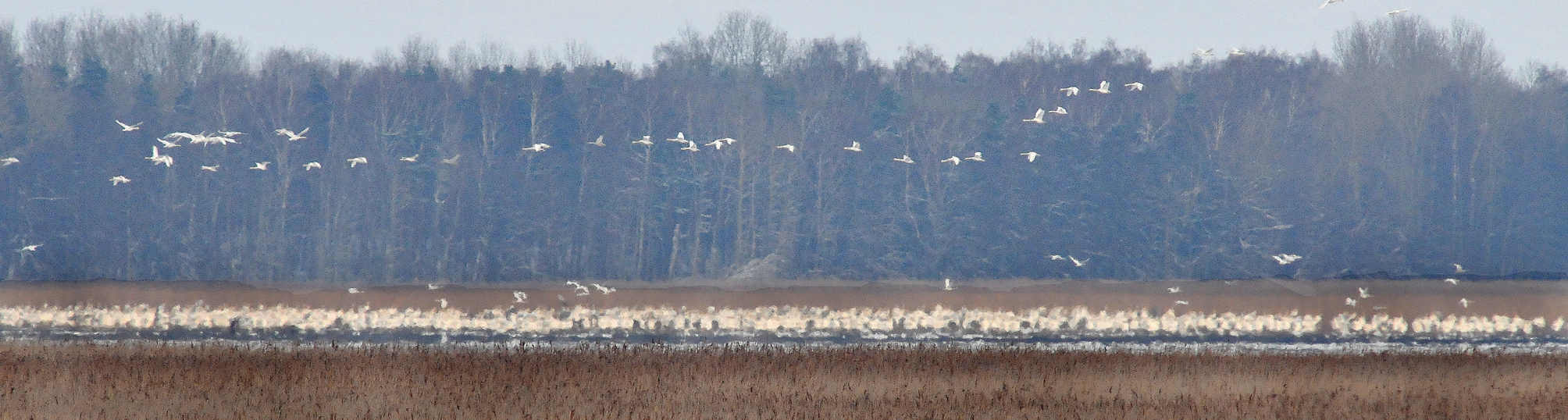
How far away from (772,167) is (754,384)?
43.4 metres

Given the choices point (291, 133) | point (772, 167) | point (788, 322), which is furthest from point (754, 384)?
point (772, 167)

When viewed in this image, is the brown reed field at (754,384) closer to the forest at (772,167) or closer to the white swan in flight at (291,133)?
the white swan in flight at (291,133)

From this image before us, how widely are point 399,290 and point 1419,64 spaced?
153 ft

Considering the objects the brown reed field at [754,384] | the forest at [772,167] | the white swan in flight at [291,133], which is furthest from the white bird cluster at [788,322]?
the forest at [772,167]

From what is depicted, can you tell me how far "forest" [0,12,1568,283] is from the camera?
57938 mm

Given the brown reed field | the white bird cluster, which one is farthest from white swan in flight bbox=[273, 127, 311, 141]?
the brown reed field

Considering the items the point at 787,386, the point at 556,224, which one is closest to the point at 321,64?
the point at 556,224

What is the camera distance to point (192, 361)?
20531mm

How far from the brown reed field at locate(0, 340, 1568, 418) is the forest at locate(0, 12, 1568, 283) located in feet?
112

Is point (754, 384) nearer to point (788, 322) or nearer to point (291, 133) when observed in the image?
point (788, 322)

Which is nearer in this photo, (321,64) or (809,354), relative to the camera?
(809,354)

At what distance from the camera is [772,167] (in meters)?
62.3

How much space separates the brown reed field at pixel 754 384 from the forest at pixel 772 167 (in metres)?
34.3

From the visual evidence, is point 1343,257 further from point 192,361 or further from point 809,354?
point 192,361
